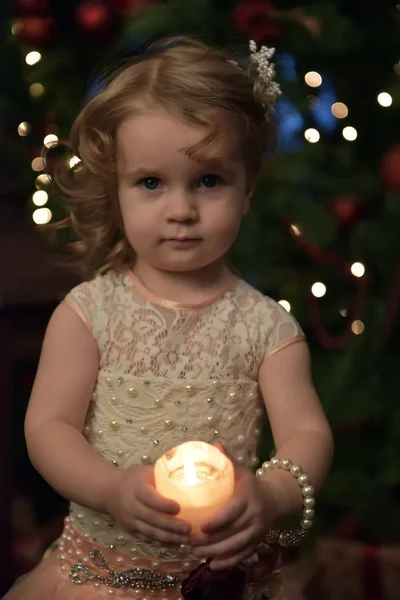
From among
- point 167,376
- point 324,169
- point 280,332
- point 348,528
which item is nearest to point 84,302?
point 167,376

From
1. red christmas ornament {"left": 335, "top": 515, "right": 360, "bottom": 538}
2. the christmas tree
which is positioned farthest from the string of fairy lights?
red christmas ornament {"left": 335, "top": 515, "right": 360, "bottom": 538}

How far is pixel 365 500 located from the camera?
6.32ft

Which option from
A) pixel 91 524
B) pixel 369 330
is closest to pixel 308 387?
pixel 91 524

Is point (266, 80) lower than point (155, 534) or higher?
higher

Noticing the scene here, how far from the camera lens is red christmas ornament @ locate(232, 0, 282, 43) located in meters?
1.62

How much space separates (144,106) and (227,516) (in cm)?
46

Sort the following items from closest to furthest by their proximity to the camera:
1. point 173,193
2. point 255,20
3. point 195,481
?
1. point 195,481
2. point 173,193
3. point 255,20

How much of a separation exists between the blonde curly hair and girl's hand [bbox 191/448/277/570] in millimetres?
364

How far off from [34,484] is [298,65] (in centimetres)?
114

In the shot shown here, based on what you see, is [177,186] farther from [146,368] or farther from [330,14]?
[330,14]

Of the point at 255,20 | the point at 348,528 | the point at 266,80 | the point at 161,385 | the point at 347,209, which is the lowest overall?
the point at 348,528

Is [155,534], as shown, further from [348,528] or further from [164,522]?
[348,528]

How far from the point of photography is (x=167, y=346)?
1.08 metres

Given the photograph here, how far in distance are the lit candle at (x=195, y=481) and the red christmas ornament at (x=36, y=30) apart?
1.16 m
